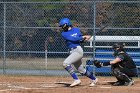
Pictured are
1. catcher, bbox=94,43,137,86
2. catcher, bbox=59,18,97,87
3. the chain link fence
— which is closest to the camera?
catcher, bbox=59,18,97,87

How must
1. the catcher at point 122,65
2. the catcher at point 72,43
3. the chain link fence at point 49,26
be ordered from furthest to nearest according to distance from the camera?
the chain link fence at point 49,26 < the catcher at point 122,65 < the catcher at point 72,43

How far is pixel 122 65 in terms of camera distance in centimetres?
1345

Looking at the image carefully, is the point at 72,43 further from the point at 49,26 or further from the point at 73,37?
the point at 49,26

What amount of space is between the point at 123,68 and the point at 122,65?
0.31 feet

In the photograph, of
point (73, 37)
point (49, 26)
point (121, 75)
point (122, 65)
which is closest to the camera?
point (73, 37)

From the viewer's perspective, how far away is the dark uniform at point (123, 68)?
43.6 ft

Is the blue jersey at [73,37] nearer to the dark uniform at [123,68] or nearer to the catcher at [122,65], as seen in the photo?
the catcher at [122,65]

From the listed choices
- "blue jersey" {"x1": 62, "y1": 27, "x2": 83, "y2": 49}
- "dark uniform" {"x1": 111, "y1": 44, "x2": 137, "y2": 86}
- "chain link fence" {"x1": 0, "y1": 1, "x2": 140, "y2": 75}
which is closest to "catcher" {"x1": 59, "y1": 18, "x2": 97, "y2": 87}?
"blue jersey" {"x1": 62, "y1": 27, "x2": 83, "y2": 49}

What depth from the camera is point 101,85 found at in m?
13.6

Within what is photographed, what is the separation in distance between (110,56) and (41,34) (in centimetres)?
450

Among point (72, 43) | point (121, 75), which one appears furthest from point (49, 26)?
point (121, 75)

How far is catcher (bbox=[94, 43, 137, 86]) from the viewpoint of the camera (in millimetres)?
13266

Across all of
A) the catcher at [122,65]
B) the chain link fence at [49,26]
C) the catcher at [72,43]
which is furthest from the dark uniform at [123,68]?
the chain link fence at [49,26]

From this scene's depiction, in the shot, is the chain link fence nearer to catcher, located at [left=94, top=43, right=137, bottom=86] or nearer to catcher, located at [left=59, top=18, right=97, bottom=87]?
catcher, located at [left=94, top=43, right=137, bottom=86]
